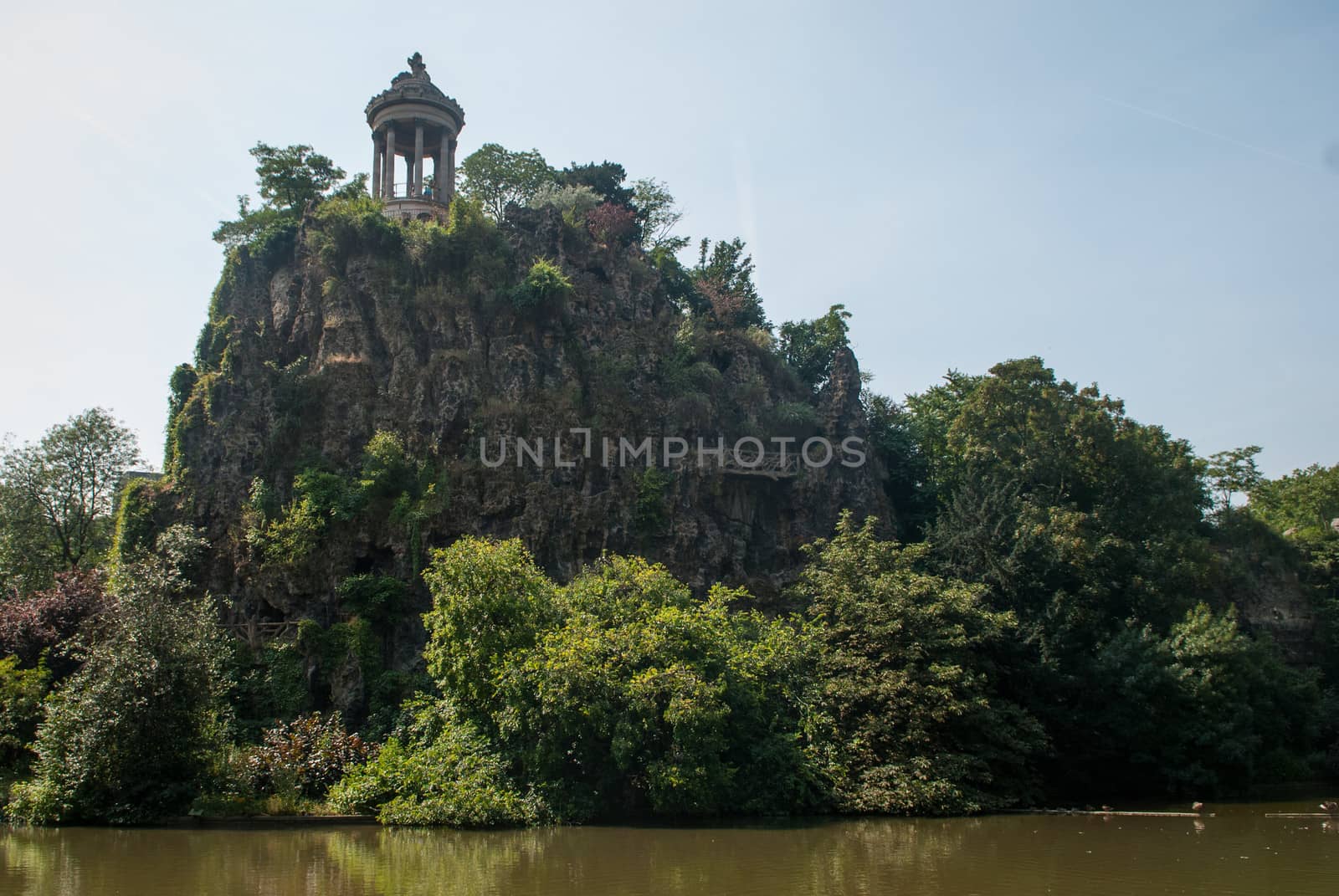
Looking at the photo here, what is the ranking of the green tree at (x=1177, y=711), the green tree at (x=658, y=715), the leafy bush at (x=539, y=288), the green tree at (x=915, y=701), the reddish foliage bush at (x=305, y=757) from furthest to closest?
the leafy bush at (x=539, y=288) < the green tree at (x=1177, y=711) < the reddish foliage bush at (x=305, y=757) < the green tree at (x=915, y=701) < the green tree at (x=658, y=715)

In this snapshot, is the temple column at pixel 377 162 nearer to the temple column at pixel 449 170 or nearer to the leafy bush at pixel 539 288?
the temple column at pixel 449 170

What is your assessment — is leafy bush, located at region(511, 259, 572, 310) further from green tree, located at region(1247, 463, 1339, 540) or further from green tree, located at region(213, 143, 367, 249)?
green tree, located at region(1247, 463, 1339, 540)

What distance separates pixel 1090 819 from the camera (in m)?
22.3

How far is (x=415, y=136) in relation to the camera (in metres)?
40.6

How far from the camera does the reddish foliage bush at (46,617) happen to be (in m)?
26.0

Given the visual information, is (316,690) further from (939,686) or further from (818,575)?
(939,686)

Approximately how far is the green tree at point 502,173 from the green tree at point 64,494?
19.1m

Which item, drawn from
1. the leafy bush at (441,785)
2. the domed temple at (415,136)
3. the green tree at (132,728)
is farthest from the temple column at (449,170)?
the leafy bush at (441,785)

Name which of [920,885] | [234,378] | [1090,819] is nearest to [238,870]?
[920,885]

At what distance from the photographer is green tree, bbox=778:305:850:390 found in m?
42.8

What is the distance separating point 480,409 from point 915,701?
1661 cm

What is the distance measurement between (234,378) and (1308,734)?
3549cm

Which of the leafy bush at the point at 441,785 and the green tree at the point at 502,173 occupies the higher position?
the green tree at the point at 502,173

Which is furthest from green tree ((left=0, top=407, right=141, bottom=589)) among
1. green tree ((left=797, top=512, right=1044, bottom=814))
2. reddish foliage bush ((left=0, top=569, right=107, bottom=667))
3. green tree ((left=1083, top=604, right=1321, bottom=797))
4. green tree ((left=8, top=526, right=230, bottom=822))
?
green tree ((left=1083, top=604, right=1321, bottom=797))
